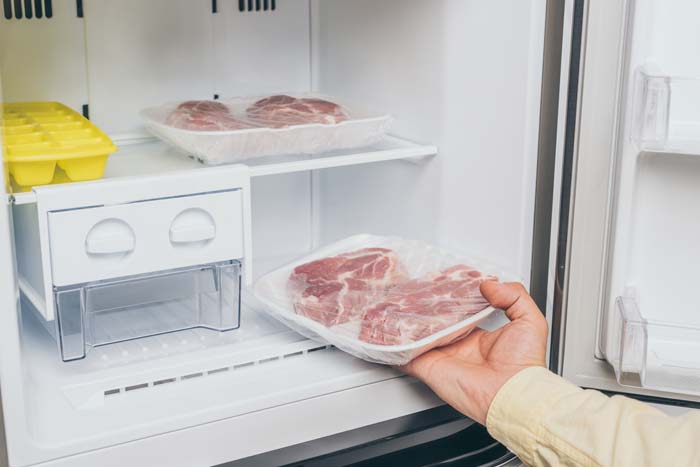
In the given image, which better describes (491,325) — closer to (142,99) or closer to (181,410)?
(181,410)

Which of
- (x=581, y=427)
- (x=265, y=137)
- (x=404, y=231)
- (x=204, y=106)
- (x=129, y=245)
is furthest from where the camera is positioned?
(x=404, y=231)

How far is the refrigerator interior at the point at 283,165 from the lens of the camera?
1160 mm

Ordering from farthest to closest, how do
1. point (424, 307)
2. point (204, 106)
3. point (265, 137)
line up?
point (204, 106), point (265, 137), point (424, 307)

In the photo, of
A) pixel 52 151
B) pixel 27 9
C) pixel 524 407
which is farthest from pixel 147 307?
pixel 524 407

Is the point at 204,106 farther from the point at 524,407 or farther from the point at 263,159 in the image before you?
the point at 524,407

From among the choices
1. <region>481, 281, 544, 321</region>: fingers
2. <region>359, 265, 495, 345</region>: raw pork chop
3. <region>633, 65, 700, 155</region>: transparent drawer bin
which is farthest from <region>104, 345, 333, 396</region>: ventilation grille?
<region>633, 65, 700, 155</region>: transparent drawer bin

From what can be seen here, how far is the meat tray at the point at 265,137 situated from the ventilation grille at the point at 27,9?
0.75 feet

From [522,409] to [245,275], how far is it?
0.44 meters

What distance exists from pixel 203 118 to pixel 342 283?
0.35m

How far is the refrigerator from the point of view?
3.69 ft

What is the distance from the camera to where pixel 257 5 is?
1.67 m

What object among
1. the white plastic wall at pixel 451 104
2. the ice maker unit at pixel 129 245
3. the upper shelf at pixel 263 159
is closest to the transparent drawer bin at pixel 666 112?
the white plastic wall at pixel 451 104

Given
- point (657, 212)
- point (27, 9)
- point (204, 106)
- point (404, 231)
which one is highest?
point (27, 9)

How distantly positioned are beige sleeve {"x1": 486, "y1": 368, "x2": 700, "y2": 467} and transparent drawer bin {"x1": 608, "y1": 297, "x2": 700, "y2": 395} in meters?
0.08
